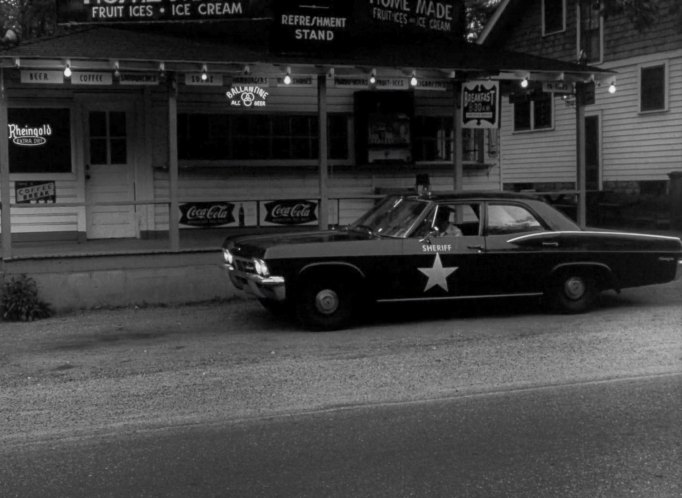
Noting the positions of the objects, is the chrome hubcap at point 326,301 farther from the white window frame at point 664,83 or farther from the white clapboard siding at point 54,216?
the white window frame at point 664,83

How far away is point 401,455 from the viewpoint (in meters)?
6.07

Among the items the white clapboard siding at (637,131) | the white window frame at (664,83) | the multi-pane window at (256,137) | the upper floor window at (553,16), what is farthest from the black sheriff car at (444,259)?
the upper floor window at (553,16)

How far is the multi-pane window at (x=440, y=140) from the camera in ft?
55.0

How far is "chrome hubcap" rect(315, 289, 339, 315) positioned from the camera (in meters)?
10.4

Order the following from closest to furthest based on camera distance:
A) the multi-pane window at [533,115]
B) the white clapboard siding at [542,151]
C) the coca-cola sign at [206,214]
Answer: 1. the coca-cola sign at [206,214]
2. the white clapboard siding at [542,151]
3. the multi-pane window at [533,115]

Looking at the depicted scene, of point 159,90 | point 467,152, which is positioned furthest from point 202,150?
point 467,152

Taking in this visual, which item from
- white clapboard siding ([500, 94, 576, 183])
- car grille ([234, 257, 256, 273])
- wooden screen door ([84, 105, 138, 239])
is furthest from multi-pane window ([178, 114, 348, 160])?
white clapboard siding ([500, 94, 576, 183])

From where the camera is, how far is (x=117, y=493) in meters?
5.43

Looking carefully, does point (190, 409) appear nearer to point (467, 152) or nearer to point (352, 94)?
point (352, 94)

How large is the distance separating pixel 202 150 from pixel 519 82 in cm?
519

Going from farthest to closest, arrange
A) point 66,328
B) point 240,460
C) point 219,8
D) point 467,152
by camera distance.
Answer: point 467,152 < point 219,8 < point 66,328 < point 240,460

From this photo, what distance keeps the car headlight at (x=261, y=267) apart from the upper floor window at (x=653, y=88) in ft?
49.8

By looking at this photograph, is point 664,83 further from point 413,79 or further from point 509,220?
point 509,220

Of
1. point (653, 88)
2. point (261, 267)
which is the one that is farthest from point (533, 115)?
point (261, 267)
